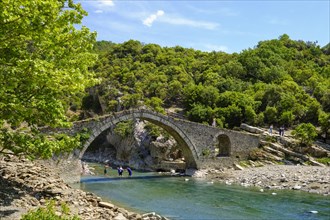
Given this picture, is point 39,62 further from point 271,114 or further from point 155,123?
point 271,114

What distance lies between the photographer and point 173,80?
5666 cm

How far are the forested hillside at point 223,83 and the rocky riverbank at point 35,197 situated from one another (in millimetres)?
30882

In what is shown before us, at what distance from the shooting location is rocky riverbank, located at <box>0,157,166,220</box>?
10664 mm

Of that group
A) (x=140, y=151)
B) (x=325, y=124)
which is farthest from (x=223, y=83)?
(x=140, y=151)

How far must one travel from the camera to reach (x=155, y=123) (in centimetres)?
3088

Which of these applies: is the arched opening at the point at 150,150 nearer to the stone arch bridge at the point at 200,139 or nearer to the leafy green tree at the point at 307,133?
the stone arch bridge at the point at 200,139

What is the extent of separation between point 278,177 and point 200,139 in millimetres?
7974

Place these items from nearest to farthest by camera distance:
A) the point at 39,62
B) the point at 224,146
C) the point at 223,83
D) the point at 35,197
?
the point at 39,62, the point at 35,197, the point at 224,146, the point at 223,83

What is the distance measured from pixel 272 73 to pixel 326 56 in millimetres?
21331

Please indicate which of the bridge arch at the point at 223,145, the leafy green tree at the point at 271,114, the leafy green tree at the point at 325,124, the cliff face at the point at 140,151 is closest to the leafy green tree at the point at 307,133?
the leafy green tree at the point at 325,124

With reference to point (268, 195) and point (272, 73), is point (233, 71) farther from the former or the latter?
point (268, 195)

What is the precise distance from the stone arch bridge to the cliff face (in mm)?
3061

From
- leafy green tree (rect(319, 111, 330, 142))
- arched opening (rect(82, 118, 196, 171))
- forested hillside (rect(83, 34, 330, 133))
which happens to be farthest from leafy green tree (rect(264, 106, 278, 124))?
arched opening (rect(82, 118, 196, 171))

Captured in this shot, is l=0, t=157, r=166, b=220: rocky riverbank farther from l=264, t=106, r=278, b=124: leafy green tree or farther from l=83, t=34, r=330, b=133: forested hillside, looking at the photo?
l=264, t=106, r=278, b=124: leafy green tree
